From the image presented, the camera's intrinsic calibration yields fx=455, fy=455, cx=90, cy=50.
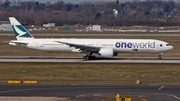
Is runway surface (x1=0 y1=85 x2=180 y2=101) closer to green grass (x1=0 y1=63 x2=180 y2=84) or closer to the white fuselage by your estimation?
green grass (x1=0 y1=63 x2=180 y2=84)

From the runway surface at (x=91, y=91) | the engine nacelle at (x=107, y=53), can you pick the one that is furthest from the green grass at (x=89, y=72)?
the engine nacelle at (x=107, y=53)

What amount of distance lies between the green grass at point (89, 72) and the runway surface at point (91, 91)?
3.62 metres

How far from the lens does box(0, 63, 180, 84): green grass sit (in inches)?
1946

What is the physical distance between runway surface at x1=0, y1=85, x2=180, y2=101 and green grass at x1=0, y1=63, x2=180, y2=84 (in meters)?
3.62

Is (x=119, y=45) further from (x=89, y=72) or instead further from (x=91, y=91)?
(x=91, y=91)

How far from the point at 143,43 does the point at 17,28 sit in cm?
1936

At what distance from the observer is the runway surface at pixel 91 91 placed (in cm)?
3866

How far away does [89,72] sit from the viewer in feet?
177

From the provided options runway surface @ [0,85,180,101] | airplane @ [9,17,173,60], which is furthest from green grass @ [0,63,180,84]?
airplane @ [9,17,173,60]

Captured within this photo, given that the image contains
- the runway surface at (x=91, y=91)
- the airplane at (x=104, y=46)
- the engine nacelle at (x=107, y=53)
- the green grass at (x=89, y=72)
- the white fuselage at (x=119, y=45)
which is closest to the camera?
the runway surface at (x=91, y=91)

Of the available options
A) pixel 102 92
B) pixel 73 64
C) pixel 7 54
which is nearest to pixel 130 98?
pixel 102 92

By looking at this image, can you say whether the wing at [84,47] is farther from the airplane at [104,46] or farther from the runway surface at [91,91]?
the runway surface at [91,91]

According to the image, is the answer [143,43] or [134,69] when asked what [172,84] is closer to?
[134,69]

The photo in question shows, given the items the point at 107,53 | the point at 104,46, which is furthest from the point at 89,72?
the point at 104,46
